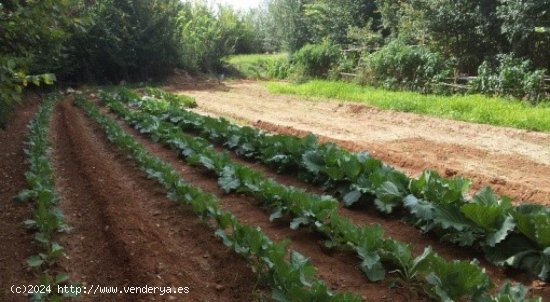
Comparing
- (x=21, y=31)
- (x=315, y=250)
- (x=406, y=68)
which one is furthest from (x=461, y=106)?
(x=21, y=31)

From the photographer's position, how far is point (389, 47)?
17.6m

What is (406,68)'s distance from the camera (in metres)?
16.9

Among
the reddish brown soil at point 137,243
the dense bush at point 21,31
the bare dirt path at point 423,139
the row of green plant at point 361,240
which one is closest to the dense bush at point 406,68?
the bare dirt path at point 423,139

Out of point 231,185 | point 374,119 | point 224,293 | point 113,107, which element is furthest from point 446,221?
point 113,107

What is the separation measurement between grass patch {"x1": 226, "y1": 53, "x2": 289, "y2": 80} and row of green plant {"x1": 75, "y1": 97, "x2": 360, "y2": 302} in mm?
20869

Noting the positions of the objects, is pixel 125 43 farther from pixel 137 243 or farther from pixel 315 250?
pixel 315 250

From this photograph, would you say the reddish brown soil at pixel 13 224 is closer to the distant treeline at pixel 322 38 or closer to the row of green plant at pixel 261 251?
the distant treeline at pixel 322 38

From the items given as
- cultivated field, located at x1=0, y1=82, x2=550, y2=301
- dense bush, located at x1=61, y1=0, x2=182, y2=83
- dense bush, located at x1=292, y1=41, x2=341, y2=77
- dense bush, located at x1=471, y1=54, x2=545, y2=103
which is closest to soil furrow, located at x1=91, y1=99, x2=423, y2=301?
cultivated field, located at x1=0, y1=82, x2=550, y2=301

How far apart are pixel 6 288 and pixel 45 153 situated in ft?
16.7

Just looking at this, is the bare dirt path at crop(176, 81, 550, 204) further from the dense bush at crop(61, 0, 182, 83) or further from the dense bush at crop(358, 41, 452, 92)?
the dense bush at crop(61, 0, 182, 83)

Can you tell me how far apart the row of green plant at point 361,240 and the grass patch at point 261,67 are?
20.1 metres

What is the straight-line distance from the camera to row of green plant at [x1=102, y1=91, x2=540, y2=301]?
357 centimetres

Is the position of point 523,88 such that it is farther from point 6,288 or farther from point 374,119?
point 6,288

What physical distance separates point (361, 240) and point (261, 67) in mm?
26203
